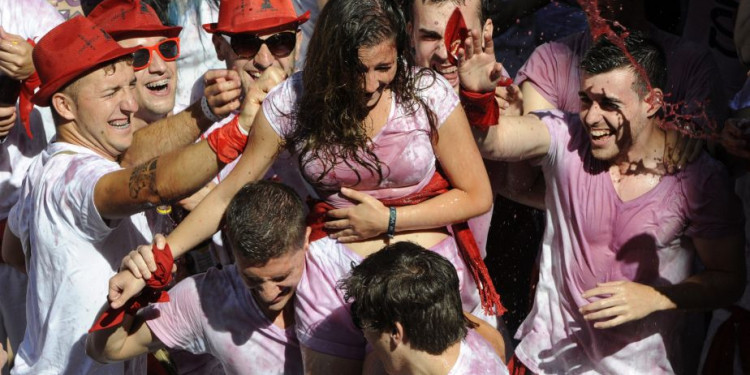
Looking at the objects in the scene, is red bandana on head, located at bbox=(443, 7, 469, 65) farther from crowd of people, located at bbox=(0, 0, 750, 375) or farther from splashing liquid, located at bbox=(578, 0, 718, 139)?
splashing liquid, located at bbox=(578, 0, 718, 139)

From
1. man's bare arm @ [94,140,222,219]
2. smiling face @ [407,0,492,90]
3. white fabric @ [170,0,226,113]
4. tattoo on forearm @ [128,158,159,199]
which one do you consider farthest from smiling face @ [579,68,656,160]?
white fabric @ [170,0,226,113]

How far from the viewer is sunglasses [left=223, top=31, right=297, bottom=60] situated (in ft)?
14.6

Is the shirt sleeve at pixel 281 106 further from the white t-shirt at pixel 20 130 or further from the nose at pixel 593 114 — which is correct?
the white t-shirt at pixel 20 130

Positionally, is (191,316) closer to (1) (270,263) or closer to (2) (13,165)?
(1) (270,263)

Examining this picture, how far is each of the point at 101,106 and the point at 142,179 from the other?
0.39 metres

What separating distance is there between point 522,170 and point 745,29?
37.5 inches

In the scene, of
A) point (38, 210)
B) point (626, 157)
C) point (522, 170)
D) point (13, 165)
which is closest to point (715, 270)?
point (626, 157)

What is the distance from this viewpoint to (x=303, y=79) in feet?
12.0

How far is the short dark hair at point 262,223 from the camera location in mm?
3574

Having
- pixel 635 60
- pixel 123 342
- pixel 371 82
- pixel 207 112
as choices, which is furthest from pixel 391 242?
pixel 635 60

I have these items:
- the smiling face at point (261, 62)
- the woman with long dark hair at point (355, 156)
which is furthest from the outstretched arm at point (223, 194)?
the smiling face at point (261, 62)

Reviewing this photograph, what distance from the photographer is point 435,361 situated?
3311 mm

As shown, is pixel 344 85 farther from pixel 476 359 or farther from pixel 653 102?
pixel 653 102

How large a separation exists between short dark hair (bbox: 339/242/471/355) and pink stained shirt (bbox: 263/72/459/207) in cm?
32
